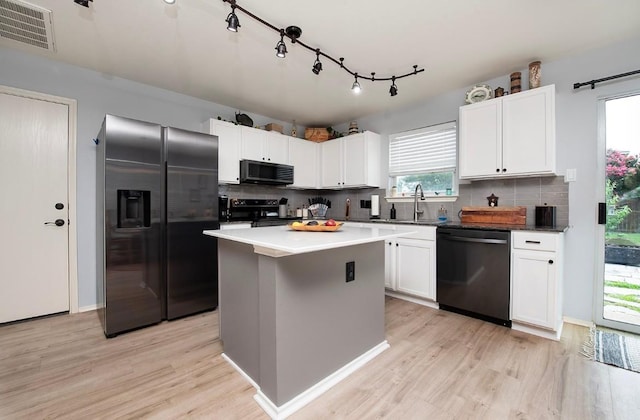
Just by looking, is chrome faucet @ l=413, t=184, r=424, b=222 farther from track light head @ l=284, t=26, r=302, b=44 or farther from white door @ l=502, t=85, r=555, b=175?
track light head @ l=284, t=26, r=302, b=44

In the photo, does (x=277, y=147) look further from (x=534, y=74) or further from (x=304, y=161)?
(x=534, y=74)

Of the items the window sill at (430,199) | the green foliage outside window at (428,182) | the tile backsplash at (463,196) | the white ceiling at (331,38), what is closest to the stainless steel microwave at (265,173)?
the tile backsplash at (463,196)

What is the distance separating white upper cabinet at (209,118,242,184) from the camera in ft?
11.2

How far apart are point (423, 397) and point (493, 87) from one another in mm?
3161

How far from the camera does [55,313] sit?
8.94 feet

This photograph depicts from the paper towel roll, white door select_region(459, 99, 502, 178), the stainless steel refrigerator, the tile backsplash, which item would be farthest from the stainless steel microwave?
white door select_region(459, 99, 502, 178)

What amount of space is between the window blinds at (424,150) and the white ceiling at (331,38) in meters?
0.58

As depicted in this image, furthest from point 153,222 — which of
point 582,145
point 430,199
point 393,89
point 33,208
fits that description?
point 582,145

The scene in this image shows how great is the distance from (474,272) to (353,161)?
2.26 m

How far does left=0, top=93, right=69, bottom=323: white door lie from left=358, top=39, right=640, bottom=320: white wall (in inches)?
195

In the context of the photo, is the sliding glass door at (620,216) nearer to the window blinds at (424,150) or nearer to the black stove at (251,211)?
the window blinds at (424,150)

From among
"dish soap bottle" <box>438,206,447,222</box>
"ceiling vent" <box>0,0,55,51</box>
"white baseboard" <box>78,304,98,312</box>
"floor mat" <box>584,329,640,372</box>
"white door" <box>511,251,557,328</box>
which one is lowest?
"floor mat" <box>584,329,640,372</box>

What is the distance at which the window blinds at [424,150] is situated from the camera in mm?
3482

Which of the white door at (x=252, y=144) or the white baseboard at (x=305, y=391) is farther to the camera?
the white door at (x=252, y=144)
